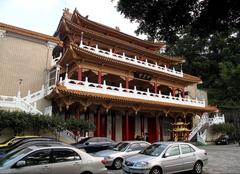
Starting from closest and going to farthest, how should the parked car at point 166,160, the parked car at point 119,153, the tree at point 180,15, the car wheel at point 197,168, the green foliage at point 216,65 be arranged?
the tree at point 180,15 → the parked car at point 166,160 → the car wheel at point 197,168 → the parked car at point 119,153 → the green foliage at point 216,65

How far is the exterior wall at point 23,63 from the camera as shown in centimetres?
2220

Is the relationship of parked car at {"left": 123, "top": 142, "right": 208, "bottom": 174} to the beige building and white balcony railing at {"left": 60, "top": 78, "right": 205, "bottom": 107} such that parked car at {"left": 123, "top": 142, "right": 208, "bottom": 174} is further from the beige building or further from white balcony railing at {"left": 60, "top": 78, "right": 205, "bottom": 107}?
the beige building

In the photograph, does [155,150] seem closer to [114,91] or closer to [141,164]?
[141,164]

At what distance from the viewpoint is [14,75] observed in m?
22.6

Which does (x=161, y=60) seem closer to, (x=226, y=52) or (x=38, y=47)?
(x=38, y=47)

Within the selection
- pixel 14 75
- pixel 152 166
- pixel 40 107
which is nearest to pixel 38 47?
pixel 14 75

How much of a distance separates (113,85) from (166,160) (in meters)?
18.1

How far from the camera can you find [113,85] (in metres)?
27.7

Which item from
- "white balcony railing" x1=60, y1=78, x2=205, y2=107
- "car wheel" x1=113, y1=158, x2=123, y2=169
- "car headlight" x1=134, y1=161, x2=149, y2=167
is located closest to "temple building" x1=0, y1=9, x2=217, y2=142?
"white balcony railing" x1=60, y1=78, x2=205, y2=107

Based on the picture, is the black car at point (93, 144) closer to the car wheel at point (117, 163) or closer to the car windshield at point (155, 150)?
the car wheel at point (117, 163)

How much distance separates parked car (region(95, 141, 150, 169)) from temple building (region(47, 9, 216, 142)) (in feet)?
23.3

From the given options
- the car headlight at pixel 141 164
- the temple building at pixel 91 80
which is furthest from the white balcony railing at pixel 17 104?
the car headlight at pixel 141 164

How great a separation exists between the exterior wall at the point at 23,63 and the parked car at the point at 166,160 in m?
15.4

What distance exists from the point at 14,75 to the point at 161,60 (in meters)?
18.5
